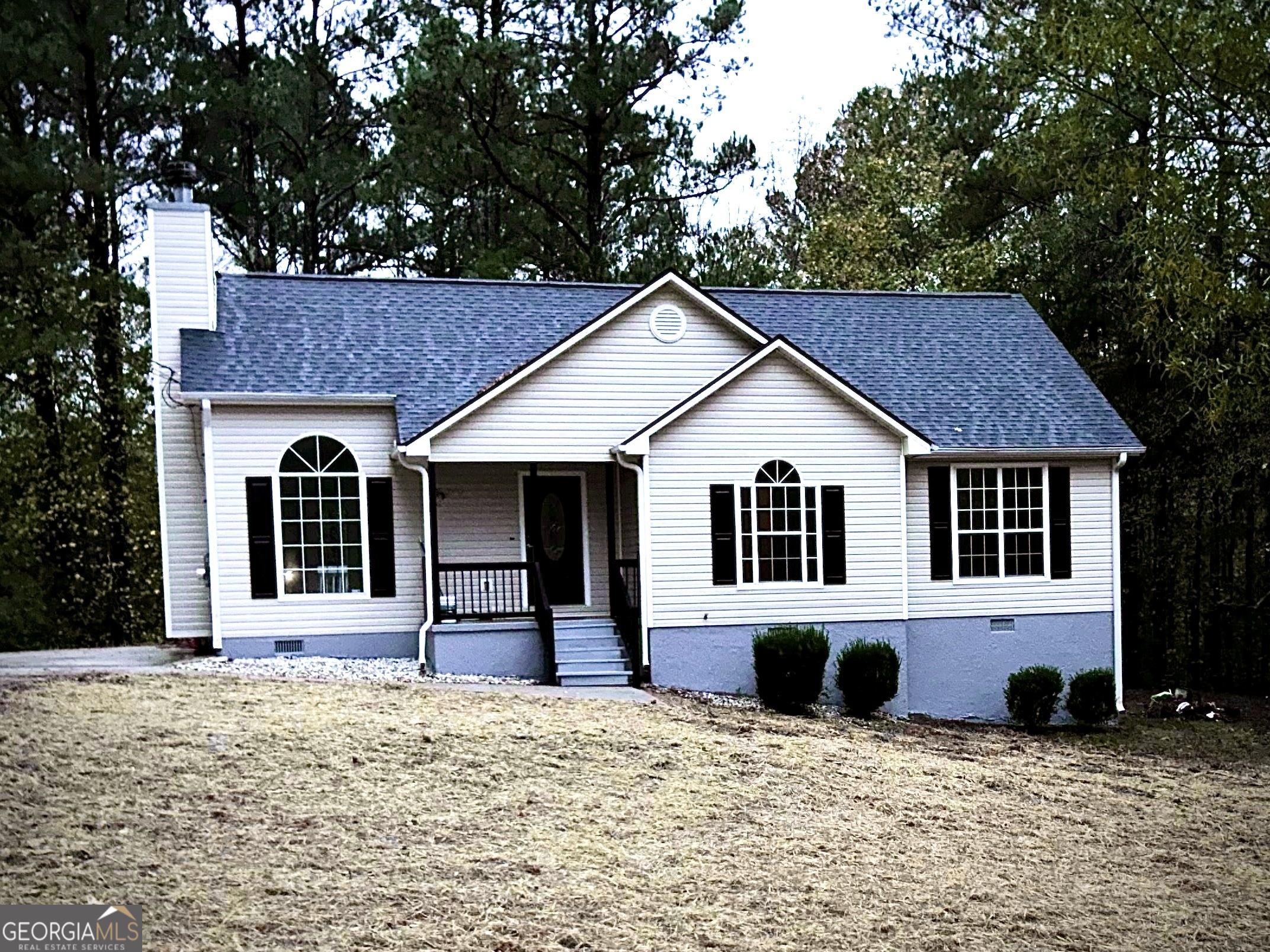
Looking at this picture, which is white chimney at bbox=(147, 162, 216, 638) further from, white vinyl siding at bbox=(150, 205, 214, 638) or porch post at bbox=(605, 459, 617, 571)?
porch post at bbox=(605, 459, 617, 571)

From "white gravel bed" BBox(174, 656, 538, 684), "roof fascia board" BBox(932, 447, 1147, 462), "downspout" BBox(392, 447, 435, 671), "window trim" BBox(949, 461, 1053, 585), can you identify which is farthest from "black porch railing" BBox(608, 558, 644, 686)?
"window trim" BBox(949, 461, 1053, 585)

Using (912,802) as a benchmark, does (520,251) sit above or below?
above

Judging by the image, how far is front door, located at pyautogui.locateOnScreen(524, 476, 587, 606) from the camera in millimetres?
17094

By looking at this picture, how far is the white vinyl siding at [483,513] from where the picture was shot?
54.9 feet

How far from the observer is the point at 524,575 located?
16.7m

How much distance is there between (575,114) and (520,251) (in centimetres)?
294

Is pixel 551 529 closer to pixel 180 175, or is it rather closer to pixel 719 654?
pixel 719 654

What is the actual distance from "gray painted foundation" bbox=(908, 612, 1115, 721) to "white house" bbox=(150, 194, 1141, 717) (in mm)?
33

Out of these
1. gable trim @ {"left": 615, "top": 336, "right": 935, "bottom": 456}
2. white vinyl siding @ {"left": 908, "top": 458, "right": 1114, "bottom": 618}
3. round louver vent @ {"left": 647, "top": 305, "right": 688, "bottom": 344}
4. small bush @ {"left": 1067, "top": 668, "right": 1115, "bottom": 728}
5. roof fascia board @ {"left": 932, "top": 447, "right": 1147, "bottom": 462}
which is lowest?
small bush @ {"left": 1067, "top": 668, "right": 1115, "bottom": 728}

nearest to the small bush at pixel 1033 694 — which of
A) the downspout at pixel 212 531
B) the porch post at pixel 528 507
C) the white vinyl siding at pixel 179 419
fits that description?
the porch post at pixel 528 507

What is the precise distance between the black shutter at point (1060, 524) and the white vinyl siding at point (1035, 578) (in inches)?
2.9

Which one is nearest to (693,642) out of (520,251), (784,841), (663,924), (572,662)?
(572,662)

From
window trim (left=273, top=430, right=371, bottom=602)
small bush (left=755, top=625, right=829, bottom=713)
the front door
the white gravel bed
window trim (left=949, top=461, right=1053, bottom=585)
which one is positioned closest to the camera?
the white gravel bed

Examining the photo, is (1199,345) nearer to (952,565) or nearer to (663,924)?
(952,565)
